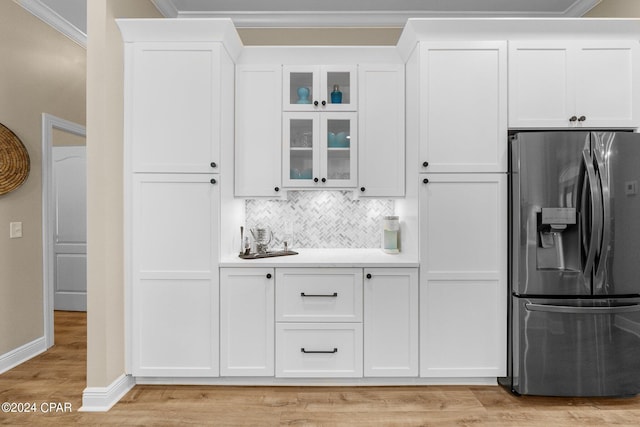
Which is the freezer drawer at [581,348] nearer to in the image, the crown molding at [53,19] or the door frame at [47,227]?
the door frame at [47,227]

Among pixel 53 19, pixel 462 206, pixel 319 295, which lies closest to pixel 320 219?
pixel 319 295

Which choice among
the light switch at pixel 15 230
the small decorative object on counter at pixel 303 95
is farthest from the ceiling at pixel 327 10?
the light switch at pixel 15 230

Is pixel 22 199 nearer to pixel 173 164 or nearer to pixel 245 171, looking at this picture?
pixel 173 164

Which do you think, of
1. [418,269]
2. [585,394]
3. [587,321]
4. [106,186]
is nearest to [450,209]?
[418,269]

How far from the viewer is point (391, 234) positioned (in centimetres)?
283

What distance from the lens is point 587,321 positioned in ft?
7.45

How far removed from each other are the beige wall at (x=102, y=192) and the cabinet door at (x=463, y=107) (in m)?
2.00

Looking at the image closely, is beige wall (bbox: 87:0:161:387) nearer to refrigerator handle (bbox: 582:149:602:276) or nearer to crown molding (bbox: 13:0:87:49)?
crown molding (bbox: 13:0:87:49)

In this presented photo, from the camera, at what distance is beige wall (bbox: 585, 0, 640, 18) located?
265 cm

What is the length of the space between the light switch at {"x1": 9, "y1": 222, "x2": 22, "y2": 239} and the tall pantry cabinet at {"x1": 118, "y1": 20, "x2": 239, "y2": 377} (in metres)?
1.23

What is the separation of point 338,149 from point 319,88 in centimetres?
48

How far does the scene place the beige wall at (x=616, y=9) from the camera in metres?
2.65

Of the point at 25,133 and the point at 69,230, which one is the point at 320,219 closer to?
the point at 25,133

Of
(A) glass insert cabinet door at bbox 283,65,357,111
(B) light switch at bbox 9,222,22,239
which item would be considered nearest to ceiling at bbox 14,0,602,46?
(A) glass insert cabinet door at bbox 283,65,357,111
